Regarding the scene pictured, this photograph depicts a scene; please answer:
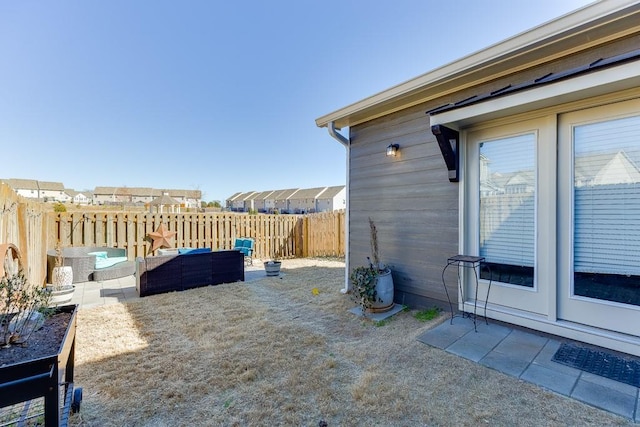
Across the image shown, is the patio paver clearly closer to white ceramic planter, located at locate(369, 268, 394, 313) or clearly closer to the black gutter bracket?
white ceramic planter, located at locate(369, 268, 394, 313)

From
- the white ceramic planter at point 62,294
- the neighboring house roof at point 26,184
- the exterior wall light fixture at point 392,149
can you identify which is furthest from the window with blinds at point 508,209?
the neighboring house roof at point 26,184

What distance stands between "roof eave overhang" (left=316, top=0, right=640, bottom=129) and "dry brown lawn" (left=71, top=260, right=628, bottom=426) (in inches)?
119

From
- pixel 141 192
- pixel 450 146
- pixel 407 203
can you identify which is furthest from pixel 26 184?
pixel 450 146

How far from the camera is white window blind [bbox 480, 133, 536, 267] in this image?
124 inches

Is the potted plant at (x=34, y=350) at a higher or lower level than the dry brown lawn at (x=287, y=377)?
higher

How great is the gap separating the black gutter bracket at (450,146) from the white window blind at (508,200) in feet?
0.95

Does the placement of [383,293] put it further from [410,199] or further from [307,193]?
[307,193]

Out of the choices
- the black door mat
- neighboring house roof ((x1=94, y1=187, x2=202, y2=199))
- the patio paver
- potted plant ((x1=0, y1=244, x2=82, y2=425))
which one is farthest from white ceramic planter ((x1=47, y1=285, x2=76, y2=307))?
neighboring house roof ((x1=94, y1=187, x2=202, y2=199))

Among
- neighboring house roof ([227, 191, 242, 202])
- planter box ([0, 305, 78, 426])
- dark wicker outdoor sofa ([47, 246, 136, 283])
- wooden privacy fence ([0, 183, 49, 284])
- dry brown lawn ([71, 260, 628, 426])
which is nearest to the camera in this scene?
planter box ([0, 305, 78, 426])

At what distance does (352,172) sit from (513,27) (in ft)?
12.4

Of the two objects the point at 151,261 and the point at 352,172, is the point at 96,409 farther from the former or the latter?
the point at 352,172

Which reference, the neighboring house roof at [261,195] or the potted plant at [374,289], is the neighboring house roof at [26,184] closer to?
the neighboring house roof at [261,195]

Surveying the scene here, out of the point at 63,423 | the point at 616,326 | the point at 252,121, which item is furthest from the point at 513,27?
the point at 252,121

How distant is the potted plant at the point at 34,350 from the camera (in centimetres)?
132
